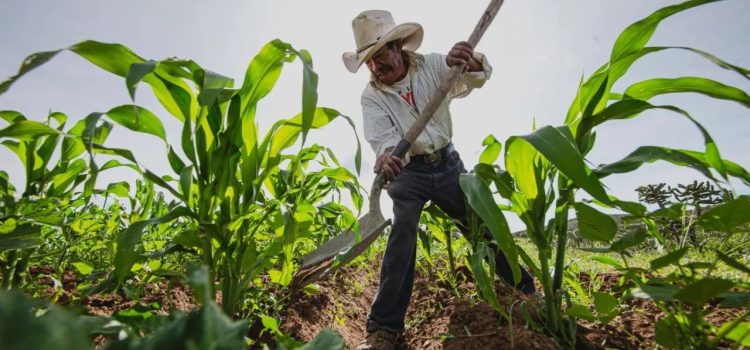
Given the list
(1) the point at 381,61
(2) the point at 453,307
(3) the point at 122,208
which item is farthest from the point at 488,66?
(3) the point at 122,208

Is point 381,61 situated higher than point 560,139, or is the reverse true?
point 381,61

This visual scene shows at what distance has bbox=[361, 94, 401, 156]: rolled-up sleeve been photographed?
5.63ft

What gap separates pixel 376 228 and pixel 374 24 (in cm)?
112

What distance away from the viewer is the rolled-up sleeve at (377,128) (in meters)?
1.72

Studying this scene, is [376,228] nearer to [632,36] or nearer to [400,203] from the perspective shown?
[400,203]

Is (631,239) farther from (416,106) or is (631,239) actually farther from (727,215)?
(416,106)

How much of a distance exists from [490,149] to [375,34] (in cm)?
86

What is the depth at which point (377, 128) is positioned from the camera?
6.00ft

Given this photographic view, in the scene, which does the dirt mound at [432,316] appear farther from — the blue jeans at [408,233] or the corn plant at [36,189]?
the corn plant at [36,189]

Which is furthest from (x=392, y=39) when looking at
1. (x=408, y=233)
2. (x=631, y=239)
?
(x=631, y=239)

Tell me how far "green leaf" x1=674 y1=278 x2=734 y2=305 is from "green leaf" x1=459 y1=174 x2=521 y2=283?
0.31 metres

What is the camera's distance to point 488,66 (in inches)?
72.6

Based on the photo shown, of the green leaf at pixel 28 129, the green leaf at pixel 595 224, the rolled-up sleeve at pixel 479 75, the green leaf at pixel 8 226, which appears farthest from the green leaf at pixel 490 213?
the green leaf at pixel 8 226

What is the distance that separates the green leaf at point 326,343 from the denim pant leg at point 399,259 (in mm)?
1176
